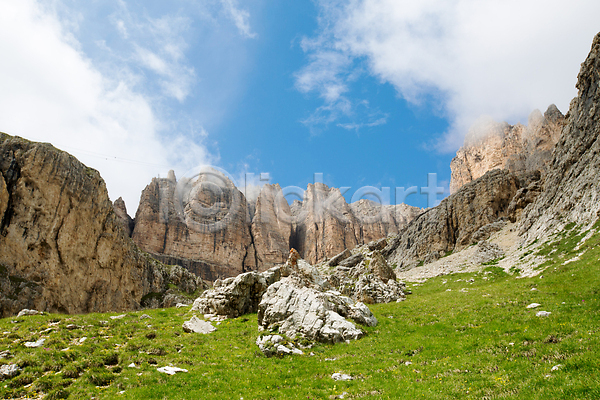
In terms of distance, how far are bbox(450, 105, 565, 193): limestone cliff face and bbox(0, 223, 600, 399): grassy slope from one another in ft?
275

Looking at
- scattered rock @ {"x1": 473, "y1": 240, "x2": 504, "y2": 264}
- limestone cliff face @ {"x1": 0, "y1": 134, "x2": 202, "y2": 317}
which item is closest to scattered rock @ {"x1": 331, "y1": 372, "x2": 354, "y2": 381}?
scattered rock @ {"x1": 473, "y1": 240, "x2": 504, "y2": 264}

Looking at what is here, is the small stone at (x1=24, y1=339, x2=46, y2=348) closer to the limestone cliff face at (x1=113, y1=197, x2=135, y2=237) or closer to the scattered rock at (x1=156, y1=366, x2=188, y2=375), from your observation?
the scattered rock at (x1=156, y1=366, x2=188, y2=375)

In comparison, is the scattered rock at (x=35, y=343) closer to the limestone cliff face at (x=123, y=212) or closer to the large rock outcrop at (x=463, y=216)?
the large rock outcrop at (x=463, y=216)

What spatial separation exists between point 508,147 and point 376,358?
147092mm

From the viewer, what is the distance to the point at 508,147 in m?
135

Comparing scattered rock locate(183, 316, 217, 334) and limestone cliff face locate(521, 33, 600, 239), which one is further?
limestone cliff face locate(521, 33, 600, 239)

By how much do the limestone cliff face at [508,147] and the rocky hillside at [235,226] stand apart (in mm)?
52231

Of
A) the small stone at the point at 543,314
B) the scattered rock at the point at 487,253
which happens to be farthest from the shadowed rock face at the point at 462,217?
the small stone at the point at 543,314

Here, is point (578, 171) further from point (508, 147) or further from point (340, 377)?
point (508, 147)

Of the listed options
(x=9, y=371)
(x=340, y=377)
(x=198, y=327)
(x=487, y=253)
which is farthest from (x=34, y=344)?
(x=487, y=253)

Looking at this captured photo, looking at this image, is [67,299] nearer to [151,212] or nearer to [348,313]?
[348,313]

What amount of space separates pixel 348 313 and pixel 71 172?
194 feet

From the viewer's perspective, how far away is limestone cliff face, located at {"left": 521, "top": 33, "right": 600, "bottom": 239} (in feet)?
128

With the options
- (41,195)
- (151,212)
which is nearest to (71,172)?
(41,195)
